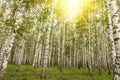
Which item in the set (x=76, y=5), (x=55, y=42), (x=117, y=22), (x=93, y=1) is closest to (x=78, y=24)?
(x=76, y=5)

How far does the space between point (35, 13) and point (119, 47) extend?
904 inches

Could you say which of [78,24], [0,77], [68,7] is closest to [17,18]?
[0,77]

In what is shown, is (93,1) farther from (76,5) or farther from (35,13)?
(35,13)

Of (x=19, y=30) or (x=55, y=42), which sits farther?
(x=55, y=42)

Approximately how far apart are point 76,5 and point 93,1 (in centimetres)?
661

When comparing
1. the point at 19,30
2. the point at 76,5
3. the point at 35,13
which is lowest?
the point at 19,30

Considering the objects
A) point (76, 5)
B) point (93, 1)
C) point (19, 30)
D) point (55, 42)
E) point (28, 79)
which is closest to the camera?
point (28, 79)

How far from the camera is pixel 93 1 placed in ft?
77.5

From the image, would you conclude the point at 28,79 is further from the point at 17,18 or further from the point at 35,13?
the point at 35,13

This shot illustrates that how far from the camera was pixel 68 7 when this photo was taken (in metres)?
28.4

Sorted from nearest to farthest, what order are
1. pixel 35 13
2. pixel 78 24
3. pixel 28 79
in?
pixel 28 79
pixel 35 13
pixel 78 24

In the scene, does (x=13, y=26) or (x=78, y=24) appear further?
(x=78, y=24)

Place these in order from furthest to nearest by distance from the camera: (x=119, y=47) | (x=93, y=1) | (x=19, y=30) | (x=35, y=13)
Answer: (x=35, y=13), (x=93, y=1), (x=19, y=30), (x=119, y=47)

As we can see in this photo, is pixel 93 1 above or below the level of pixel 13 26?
above
